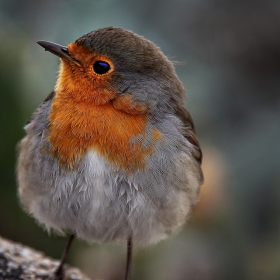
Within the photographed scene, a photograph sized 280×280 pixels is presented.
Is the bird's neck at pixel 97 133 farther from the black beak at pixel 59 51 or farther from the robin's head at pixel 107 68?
the black beak at pixel 59 51

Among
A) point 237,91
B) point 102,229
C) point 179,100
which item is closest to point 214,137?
point 237,91

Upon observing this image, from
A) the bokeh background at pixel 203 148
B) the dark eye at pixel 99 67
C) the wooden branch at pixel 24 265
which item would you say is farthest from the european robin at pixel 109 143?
the bokeh background at pixel 203 148

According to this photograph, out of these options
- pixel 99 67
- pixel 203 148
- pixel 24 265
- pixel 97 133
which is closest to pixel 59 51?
pixel 99 67

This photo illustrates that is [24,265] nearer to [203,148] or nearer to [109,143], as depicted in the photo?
[109,143]

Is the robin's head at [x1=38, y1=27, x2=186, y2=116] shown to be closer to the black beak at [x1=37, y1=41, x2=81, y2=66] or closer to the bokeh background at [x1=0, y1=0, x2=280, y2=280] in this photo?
the black beak at [x1=37, y1=41, x2=81, y2=66]

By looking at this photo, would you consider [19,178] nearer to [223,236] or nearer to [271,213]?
[223,236]

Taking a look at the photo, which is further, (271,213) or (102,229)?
(271,213)

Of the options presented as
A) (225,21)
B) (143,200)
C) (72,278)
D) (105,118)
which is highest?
(225,21)
